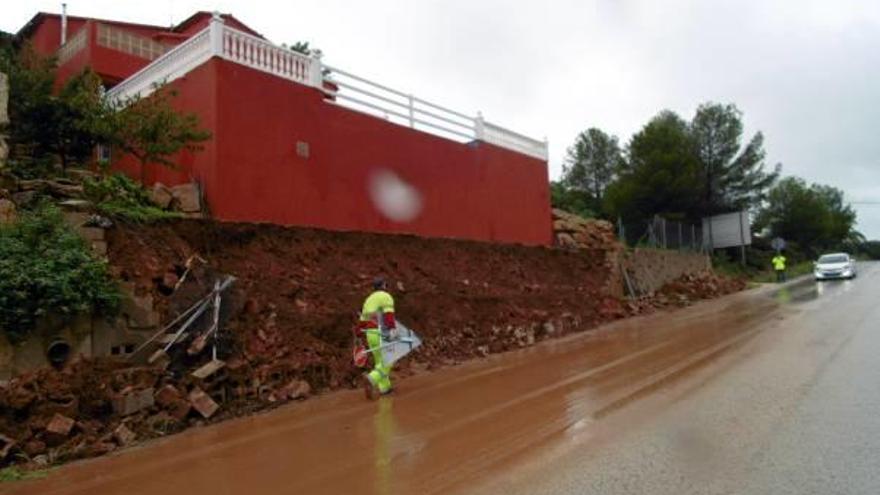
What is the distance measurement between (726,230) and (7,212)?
36.6m

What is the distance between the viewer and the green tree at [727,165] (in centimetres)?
3962

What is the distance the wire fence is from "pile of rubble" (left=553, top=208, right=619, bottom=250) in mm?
3042

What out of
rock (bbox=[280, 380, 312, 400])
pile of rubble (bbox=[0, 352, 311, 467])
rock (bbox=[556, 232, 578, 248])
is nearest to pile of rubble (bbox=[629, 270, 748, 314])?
rock (bbox=[556, 232, 578, 248])

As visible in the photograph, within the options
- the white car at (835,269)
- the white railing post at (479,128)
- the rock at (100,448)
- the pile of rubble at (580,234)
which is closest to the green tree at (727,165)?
the white car at (835,269)

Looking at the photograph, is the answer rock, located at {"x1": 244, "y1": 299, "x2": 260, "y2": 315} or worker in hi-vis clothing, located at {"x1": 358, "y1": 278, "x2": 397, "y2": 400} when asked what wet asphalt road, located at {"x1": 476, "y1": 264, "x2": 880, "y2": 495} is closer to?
worker in hi-vis clothing, located at {"x1": 358, "y1": 278, "x2": 397, "y2": 400}

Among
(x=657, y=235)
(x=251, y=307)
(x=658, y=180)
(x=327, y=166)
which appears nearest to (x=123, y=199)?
(x=251, y=307)

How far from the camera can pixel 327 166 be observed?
14.1 m

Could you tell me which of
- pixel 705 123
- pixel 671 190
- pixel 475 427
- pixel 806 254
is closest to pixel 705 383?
pixel 475 427

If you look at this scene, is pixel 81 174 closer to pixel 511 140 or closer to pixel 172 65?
pixel 172 65

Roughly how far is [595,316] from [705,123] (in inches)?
1073

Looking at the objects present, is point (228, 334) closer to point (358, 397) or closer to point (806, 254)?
point (358, 397)

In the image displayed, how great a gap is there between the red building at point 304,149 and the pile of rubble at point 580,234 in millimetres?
2241

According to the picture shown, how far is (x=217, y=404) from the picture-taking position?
8758 millimetres

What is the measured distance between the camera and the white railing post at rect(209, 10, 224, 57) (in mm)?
12273
